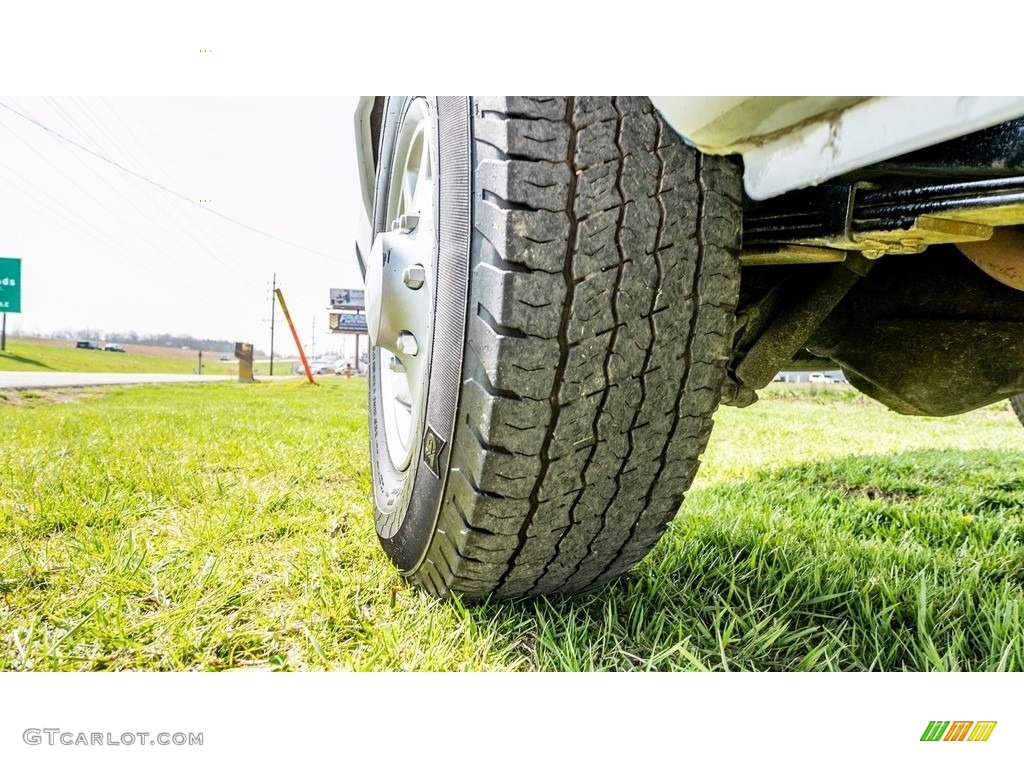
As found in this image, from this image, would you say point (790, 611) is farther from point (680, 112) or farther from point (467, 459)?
point (680, 112)

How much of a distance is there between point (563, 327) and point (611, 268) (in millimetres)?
66

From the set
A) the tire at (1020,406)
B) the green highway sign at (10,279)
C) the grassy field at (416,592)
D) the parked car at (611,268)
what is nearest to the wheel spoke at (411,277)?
the parked car at (611,268)

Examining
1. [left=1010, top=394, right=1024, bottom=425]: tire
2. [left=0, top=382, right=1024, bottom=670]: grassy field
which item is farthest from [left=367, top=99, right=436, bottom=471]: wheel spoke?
[left=1010, top=394, right=1024, bottom=425]: tire

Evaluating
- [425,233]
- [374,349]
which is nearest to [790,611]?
[425,233]

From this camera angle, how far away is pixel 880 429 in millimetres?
2441

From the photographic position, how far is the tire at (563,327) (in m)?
0.50

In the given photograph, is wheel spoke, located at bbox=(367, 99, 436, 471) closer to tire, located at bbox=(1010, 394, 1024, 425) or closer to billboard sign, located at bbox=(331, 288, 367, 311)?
billboard sign, located at bbox=(331, 288, 367, 311)

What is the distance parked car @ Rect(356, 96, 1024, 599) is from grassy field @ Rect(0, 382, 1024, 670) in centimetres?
8

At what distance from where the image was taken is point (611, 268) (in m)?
0.52
